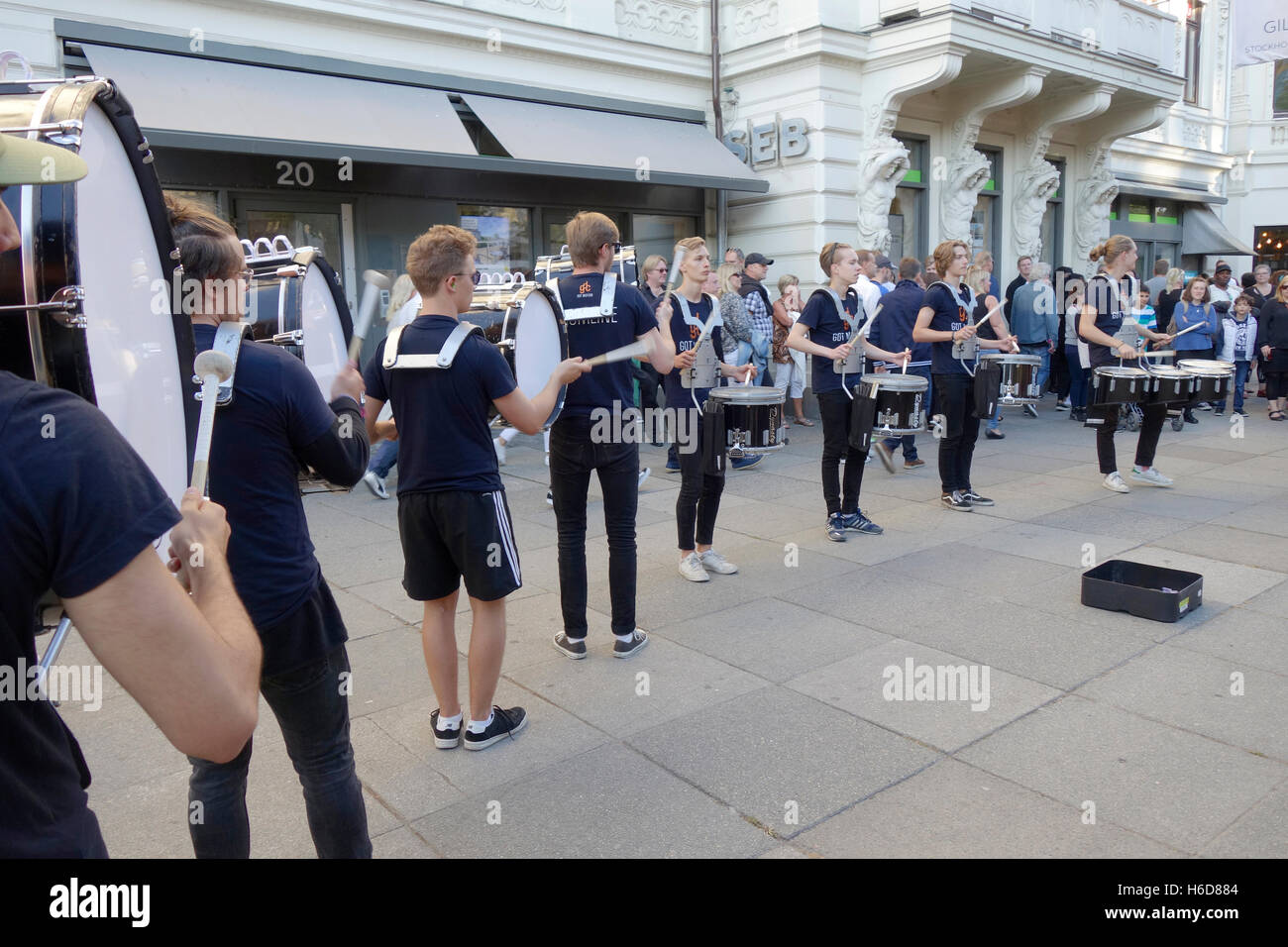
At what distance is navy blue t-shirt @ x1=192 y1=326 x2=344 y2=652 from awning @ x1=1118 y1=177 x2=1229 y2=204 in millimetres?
19274

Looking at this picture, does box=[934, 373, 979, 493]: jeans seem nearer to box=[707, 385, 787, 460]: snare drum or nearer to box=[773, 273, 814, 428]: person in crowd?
box=[707, 385, 787, 460]: snare drum

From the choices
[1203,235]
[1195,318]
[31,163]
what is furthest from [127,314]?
[1203,235]

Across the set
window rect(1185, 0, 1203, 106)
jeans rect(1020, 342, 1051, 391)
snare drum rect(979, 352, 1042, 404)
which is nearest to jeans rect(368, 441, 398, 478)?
snare drum rect(979, 352, 1042, 404)

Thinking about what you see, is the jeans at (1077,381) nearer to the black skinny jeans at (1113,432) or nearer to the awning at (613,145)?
the black skinny jeans at (1113,432)

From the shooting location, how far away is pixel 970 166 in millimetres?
14125

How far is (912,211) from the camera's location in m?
14.4

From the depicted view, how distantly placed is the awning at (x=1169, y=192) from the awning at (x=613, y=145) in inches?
394

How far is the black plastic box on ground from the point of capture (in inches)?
190

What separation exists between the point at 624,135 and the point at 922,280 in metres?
4.04

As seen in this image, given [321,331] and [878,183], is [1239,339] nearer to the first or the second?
[878,183]

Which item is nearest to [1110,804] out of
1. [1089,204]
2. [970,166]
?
[970,166]

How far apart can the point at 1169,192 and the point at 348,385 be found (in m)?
22.0

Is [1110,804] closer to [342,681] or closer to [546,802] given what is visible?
[546,802]
